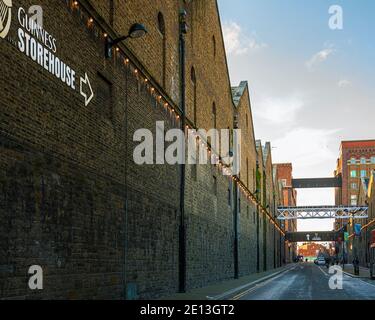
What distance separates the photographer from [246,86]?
159ft

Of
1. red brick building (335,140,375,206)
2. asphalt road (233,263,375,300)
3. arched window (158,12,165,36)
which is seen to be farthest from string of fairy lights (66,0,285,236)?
red brick building (335,140,375,206)

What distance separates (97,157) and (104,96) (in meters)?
1.94

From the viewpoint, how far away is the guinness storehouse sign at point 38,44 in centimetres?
1012

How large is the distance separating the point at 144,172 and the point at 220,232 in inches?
626

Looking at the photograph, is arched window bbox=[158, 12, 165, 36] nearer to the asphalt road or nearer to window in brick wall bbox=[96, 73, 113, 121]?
window in brick wall bbox=[96, 73, 113, 121]

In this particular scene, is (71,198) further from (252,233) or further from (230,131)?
(252,233)

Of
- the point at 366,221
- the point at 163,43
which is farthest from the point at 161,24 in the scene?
the point at 366,221

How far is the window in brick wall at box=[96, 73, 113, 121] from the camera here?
579 inches

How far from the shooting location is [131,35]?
1482 centimetres

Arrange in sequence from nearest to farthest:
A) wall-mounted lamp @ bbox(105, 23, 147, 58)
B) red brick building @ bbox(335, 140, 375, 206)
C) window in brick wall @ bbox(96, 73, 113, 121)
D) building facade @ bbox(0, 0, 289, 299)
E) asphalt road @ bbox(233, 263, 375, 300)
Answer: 1. building facade @ bbox(0, 0, 289, 299)
2. wall-mounted lamp @ bbox(105, 23, 147, 58)
3. window in brick wall @ bbox(96, 73, 113, 121)
4. asphalt road @ bbox(233, 263, 375, 300)
5. red brick building @ bbox(335, 140, 375, 206)

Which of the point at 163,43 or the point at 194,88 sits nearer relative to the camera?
the point at 163,43

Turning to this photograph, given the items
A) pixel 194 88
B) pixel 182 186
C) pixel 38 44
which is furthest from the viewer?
pixel 194 88

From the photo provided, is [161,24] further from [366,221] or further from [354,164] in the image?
[354,164]

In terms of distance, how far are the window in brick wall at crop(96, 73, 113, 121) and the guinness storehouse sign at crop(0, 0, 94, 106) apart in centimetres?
134
